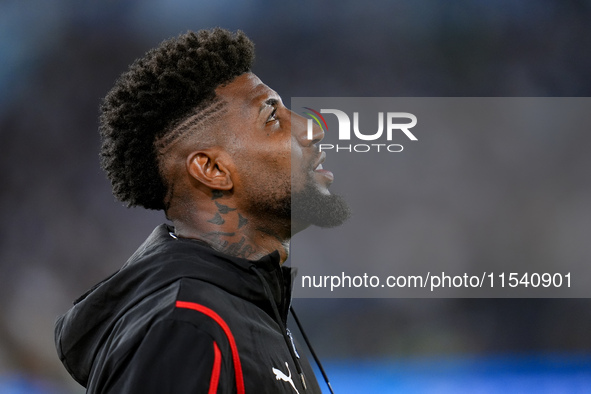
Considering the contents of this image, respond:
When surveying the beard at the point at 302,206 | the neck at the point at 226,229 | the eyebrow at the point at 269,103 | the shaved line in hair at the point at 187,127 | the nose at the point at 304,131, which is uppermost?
the eyebrow at the point at 269,103

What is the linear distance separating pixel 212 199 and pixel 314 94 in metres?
1.35

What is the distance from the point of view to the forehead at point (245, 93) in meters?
1.11

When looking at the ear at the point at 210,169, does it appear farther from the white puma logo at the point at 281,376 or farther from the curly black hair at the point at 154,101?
the white puma logo at the point at 281,376

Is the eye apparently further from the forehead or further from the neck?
the neck

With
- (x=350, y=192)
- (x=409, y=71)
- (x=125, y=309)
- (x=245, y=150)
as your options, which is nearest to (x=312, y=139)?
(x=245, y=150)

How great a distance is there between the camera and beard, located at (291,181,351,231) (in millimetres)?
1098

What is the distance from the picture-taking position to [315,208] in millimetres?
1118

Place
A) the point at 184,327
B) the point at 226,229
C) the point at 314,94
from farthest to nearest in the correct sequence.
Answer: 1. the point at 314,94
2. the point at 226,229
3. the point at 184,327

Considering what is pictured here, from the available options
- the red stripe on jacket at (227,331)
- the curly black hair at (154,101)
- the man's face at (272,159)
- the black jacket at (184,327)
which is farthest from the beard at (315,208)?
the red stripe on jacket at (227,331)

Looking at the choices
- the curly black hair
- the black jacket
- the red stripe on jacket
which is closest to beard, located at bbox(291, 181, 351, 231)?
the black jacket

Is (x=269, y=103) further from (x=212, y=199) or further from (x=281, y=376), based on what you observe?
(x=281, y=376)

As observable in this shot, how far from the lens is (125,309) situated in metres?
0.85

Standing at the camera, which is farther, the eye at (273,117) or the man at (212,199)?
the eye at (273,117)

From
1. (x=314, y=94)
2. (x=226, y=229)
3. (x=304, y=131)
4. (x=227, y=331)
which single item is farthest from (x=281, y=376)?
(x=314, y=94)
